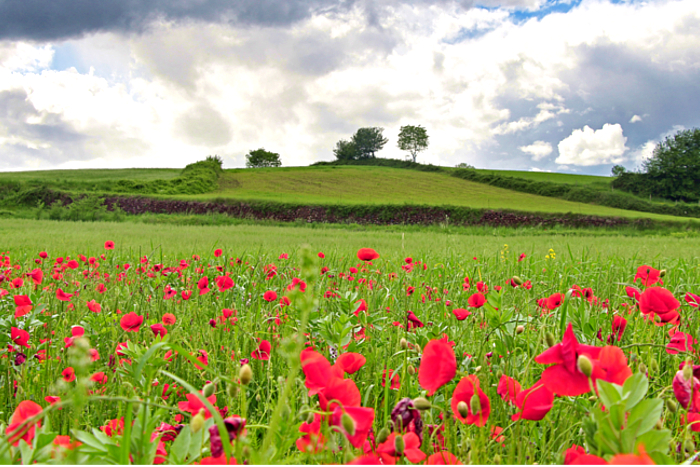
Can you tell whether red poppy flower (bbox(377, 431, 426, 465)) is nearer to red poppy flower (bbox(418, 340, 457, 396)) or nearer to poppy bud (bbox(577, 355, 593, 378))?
red poppy flower (bbox(418, 340, 457, 396))

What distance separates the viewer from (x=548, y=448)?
3.11 ft

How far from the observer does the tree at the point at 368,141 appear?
80750 mm

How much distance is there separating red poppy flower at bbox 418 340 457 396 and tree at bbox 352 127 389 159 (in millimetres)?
80284

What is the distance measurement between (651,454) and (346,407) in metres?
0.40

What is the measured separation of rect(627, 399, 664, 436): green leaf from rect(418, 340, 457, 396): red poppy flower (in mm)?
245

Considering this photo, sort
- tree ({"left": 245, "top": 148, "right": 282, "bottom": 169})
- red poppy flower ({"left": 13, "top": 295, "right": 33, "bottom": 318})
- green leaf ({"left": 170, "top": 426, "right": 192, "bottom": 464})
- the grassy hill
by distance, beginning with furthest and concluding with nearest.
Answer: tree ({"left": 245, "top": 148, "right": 282, "bottom": 169})
the grassy hill
red poppy flower ({"left": 13, "top": 295, "right": 33, "bottom": 318})
green leaf ({"left": 170, "top": 426, "right": 192, "bottom": 464})

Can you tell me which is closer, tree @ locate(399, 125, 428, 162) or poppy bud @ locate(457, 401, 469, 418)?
poppy bud @ locate(457, 401, 469, 418)

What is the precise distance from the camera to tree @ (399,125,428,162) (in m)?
76.8

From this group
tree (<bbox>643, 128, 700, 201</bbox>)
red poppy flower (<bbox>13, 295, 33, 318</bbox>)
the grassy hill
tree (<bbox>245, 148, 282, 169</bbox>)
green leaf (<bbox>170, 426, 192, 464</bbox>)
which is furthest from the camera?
tree (<bbox>245, 148, 282, 169</bbox>)

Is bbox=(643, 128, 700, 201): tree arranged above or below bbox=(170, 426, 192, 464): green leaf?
above

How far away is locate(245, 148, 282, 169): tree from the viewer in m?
76.4

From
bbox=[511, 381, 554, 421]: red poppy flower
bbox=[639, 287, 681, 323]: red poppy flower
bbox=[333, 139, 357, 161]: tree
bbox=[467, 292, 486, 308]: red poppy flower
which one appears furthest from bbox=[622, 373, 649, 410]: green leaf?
bbox=[333, 139, 357, 161]: tree

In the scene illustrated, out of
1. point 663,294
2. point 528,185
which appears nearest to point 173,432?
point 663,294

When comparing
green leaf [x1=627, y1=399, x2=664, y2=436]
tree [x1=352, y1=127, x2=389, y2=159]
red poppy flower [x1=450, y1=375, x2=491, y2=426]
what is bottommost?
red poppy flower [x1=450, y1=375, x2=491, y2=426]
